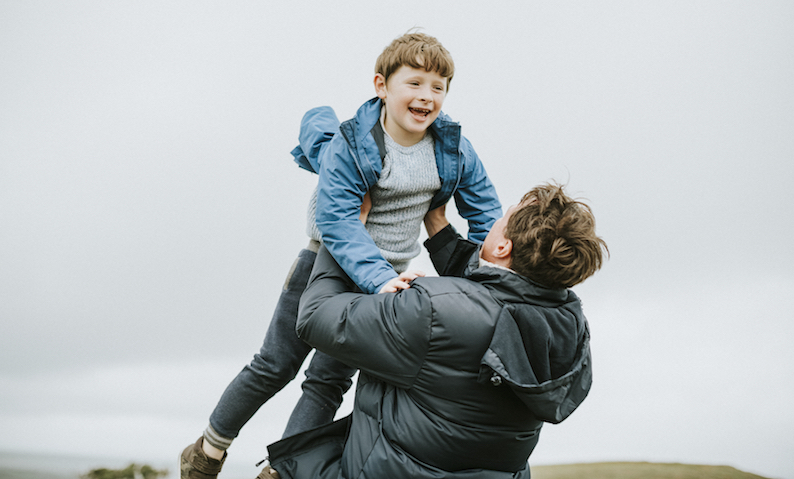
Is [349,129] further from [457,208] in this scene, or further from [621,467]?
[621,467]

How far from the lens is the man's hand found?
2348 millimetres

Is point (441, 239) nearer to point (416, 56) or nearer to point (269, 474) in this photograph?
point (416, 56)

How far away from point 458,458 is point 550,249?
59 cm

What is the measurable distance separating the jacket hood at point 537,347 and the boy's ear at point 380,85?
72 centimetres

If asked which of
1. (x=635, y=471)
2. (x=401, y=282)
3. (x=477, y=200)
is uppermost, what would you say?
(x=477, y=200)

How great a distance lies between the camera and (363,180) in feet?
6.73

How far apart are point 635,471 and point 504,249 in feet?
6.90

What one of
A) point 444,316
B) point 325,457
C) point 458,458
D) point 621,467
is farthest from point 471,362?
point 621,467

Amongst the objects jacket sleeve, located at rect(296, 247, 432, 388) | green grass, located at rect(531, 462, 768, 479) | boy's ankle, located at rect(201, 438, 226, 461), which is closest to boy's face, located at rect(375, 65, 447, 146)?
jacket sleeve, located at rect(296, 247, 432, 388)

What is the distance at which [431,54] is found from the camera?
6.72ft

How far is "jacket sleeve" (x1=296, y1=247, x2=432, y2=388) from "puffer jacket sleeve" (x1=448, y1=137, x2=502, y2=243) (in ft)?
2.28

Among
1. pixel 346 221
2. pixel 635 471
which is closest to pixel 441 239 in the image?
pixel 346 221

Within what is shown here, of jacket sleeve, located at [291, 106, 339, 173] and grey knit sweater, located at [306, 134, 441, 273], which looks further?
jacket sleeve, located at [291, 106, 339, 173]

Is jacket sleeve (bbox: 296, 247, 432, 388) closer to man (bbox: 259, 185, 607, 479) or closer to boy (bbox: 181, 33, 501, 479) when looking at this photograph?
man (bbox: 259, 185, 607, 479)
